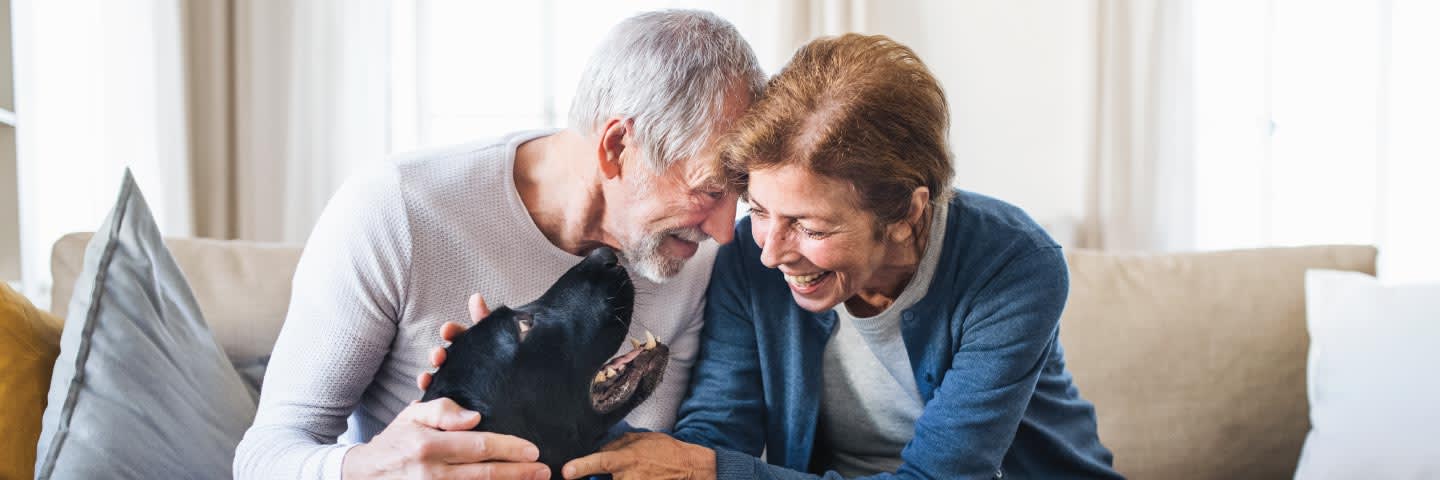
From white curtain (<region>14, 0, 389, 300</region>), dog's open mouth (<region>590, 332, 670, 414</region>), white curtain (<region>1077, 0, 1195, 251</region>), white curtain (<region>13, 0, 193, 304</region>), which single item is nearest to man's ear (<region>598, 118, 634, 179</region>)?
dog's open mouth (<region>590, 332, 670, 414</region>)

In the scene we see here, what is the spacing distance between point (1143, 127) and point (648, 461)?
2451mm

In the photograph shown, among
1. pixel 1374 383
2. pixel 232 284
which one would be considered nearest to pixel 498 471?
pixel 232 284

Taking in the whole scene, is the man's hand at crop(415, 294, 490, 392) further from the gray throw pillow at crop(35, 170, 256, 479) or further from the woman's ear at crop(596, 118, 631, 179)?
the gray throw pillow at crop(35, 170, 256, 479)

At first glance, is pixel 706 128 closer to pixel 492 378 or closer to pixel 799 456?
pixel 492 378

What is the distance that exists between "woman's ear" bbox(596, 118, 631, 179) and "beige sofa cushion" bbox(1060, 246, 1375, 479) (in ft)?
3.83

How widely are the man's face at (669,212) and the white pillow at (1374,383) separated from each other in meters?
1.33

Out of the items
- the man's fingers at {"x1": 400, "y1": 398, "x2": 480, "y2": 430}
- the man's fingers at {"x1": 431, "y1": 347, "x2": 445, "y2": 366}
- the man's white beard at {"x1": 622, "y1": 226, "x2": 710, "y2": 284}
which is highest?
the man's white beard at {"x1": 622, "y1": 226, "x2": 710, "y2": 284}

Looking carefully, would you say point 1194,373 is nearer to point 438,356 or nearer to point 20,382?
point 438,356

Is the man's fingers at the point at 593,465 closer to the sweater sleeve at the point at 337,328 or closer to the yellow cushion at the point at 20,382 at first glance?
the sweater sleeve at the point at 337,328

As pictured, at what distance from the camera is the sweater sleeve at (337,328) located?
128 centimetres

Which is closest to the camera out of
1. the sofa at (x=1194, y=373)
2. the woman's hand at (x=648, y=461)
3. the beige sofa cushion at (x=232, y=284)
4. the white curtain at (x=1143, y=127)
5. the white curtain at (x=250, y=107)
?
the woman's hand at (x=648, y=461)

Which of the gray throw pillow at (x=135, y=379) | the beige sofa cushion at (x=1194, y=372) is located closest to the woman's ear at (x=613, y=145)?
the gray throw pillow at (x=135, y=379)

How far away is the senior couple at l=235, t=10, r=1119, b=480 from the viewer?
4.05 ft

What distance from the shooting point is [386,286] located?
129cm
